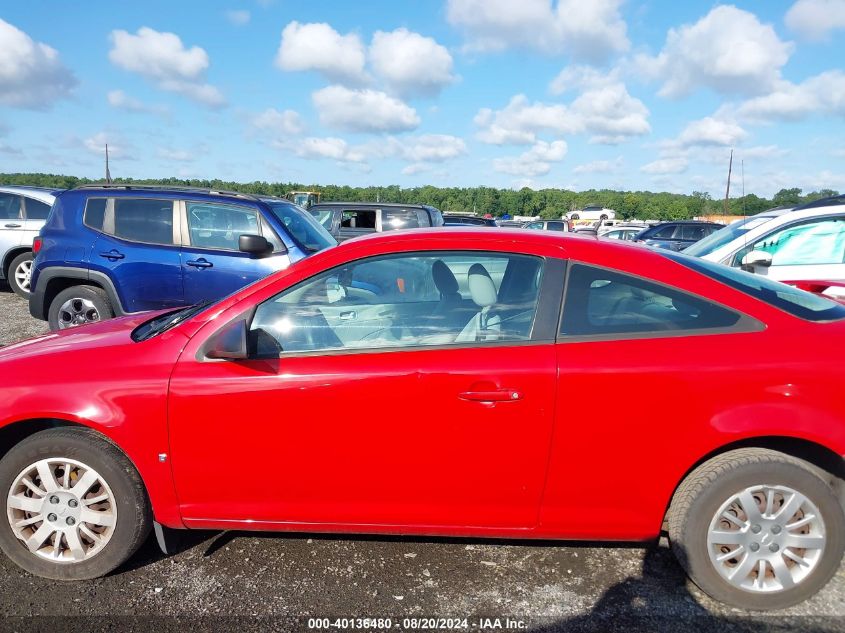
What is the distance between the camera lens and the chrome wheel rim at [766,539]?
2564mm

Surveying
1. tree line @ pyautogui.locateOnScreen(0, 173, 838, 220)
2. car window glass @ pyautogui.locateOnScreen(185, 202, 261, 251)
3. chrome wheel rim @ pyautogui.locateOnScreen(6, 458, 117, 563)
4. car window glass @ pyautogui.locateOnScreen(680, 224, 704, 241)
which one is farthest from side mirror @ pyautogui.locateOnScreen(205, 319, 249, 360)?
tree line @ pyautogui.locateOnScreen(0, 173, 838, 220)

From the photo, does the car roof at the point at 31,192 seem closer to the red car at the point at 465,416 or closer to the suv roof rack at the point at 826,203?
the red car at the point at 465,416

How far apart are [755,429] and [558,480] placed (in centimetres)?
81

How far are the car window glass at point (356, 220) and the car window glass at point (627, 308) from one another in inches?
404

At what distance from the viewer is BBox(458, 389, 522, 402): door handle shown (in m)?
2.56

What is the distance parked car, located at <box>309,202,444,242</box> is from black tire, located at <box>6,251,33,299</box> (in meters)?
5.14

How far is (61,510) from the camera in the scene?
9.18 feet

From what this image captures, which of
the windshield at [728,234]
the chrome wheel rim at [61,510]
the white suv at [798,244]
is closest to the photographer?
the chrome wheel rim at [61,510]

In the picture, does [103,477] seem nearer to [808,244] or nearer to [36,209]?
[808,244]

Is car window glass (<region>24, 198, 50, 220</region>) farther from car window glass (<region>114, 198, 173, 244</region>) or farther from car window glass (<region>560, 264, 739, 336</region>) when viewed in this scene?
car window glass (<region>560, 264, 739, 336</region>)

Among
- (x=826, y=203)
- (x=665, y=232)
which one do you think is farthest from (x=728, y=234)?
(x=665, y=232)

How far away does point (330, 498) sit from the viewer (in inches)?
107

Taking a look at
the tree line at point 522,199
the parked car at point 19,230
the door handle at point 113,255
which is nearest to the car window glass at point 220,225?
the door handle at point 113,255

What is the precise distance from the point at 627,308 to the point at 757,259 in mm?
3874
